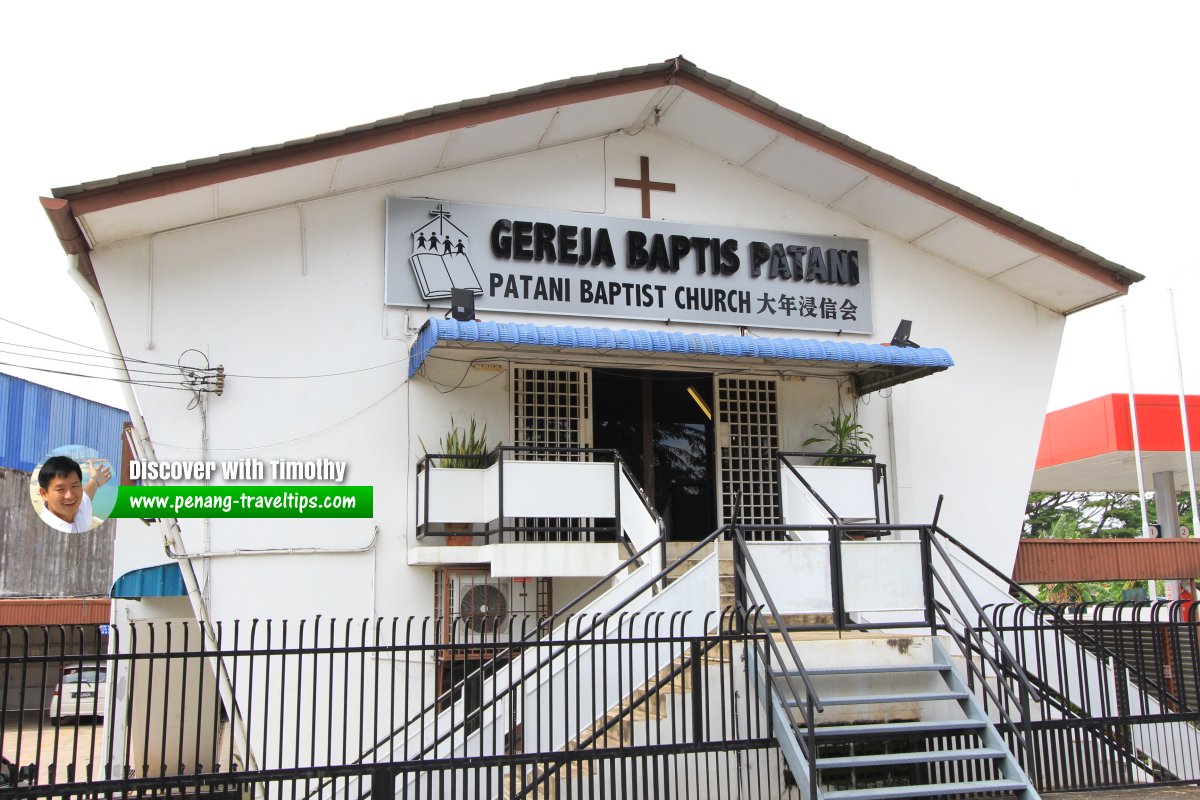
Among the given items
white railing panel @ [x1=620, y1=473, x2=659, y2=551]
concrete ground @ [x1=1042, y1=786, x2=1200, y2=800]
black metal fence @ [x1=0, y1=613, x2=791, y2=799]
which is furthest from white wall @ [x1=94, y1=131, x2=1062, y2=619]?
concrete ground @ [x1=1042, y1=786, x2=1200, y2=800]

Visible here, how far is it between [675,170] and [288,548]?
23.5 feet

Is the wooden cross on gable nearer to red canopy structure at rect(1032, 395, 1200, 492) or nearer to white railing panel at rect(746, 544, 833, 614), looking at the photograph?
white railing panel at rect(746, 544, 833, 614)

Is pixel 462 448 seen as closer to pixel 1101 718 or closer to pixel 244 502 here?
pixel 244 502

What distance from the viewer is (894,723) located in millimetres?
9938

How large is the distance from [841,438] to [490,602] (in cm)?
521

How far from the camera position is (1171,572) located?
53.6 ft

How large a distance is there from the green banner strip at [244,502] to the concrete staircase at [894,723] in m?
5.52

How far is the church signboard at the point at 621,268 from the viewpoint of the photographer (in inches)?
537

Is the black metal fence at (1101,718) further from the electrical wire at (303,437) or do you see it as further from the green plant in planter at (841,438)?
the electrical wire at (303,437)

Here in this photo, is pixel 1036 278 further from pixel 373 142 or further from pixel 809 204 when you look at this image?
pixel 373 142

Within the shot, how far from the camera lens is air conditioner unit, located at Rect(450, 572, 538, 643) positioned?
43.4 feet

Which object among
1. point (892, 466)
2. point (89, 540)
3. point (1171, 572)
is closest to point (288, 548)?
point (892, 466)

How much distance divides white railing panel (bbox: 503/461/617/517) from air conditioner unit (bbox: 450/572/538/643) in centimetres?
139

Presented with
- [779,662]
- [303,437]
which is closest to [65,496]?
[303,437]
